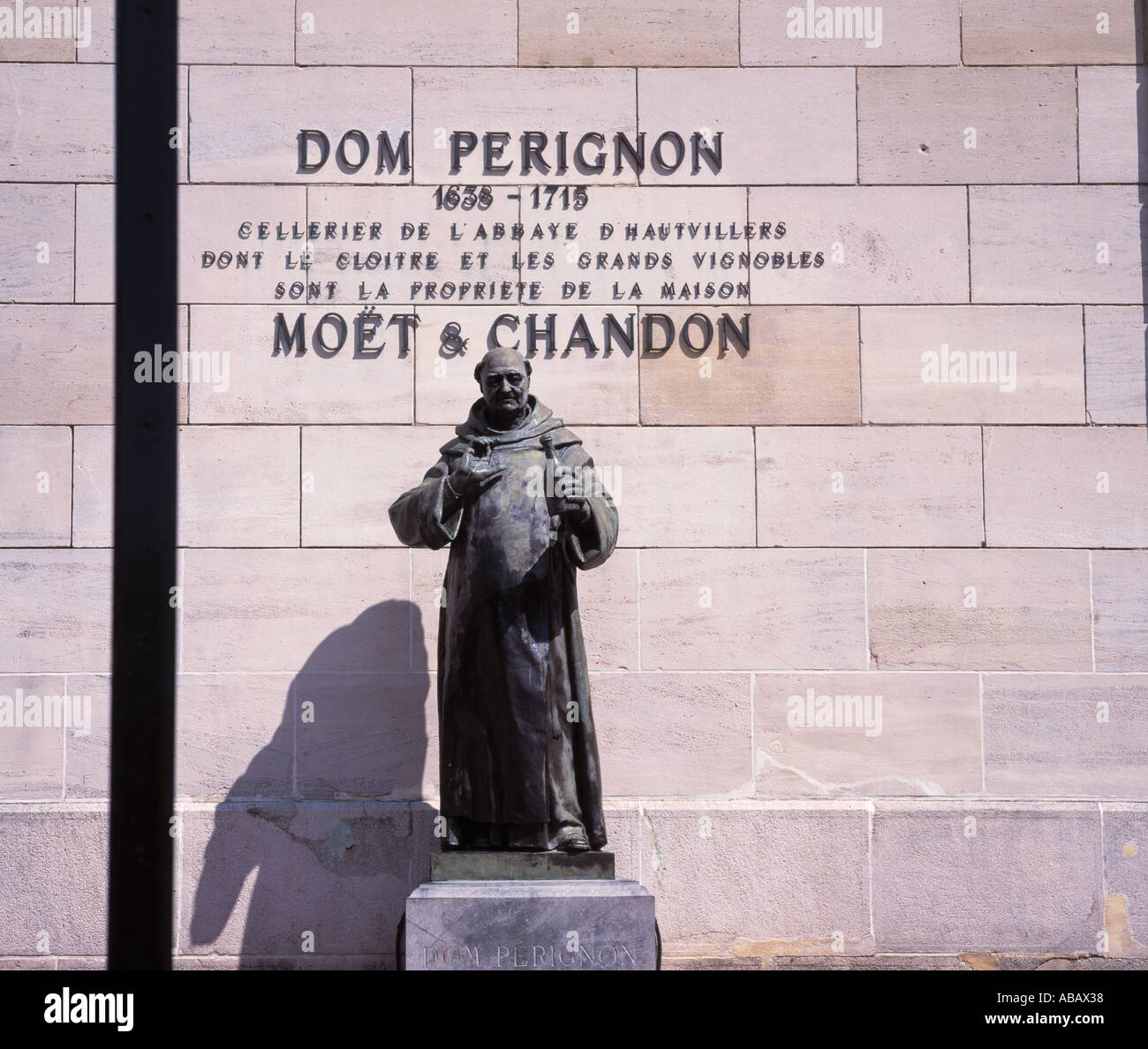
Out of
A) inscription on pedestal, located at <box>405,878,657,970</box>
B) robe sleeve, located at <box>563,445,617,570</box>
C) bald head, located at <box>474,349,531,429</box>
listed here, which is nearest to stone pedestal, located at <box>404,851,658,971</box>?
inscription on pedestal, located at <box>405,878,657,970</box>

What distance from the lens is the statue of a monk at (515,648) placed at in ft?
22.5

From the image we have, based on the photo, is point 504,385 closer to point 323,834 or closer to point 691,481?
point 691,481

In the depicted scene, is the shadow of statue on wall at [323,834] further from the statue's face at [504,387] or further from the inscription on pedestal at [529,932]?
the statue's face at [504,387]

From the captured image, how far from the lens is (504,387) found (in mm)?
7113

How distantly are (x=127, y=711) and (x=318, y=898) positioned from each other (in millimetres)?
1516

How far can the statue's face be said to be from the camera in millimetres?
7113

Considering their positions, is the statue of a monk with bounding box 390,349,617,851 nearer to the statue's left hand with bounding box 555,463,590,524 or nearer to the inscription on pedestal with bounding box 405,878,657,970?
the statue's left hand with bounding box 555,463,590,524

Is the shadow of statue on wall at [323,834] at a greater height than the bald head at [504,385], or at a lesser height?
lesser

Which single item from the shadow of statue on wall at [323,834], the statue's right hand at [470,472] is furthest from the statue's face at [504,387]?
the shadow of statue on wall at [323,834]

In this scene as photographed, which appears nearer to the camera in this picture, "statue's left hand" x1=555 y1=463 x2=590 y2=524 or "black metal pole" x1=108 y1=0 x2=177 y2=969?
"statue's left hand" x1=555 y1=463 x2=590 y2=524

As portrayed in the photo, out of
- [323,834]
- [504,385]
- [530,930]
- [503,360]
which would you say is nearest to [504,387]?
[504,385]

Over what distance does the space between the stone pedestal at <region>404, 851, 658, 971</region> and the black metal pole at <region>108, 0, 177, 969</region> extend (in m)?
2.33

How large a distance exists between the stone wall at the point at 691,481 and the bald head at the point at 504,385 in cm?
143

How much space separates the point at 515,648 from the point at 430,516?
0.74m
